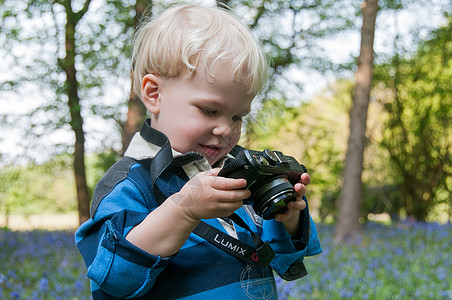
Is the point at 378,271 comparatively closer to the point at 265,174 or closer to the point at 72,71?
the point at 265,174

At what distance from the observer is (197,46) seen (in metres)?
1.05

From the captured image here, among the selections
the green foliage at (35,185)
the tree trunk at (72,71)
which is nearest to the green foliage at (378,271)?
the green foliage at (35,185)

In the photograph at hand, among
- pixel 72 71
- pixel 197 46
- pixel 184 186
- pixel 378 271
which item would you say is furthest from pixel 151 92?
pixel 72 71

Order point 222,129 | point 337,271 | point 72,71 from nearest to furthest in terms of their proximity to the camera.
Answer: point 222,129 → point 337,271 → point 72,71

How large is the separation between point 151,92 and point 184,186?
349 millimetres

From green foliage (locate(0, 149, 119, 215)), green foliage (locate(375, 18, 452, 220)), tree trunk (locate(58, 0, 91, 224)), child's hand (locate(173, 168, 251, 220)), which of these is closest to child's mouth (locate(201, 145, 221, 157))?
child's hand (locate(173, 168, 251, 220))

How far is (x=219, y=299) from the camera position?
3.59 ft

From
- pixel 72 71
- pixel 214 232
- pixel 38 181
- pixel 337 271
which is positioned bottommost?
pixel 38 181

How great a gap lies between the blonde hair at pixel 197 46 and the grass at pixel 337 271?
7.76ft

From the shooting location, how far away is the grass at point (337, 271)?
334 cm

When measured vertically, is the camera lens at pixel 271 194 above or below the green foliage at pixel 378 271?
above

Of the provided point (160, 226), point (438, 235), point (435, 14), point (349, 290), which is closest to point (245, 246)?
point (160, 226)

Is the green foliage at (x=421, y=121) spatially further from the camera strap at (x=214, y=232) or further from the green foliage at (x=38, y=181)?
the camera strap at (x=214, y=232)

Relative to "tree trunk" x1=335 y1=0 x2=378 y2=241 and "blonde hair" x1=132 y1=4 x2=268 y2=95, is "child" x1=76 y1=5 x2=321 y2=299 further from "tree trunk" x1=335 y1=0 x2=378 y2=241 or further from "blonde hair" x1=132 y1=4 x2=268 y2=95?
"tree trunk" x1=335 y1=0 x2=378 y2=241
